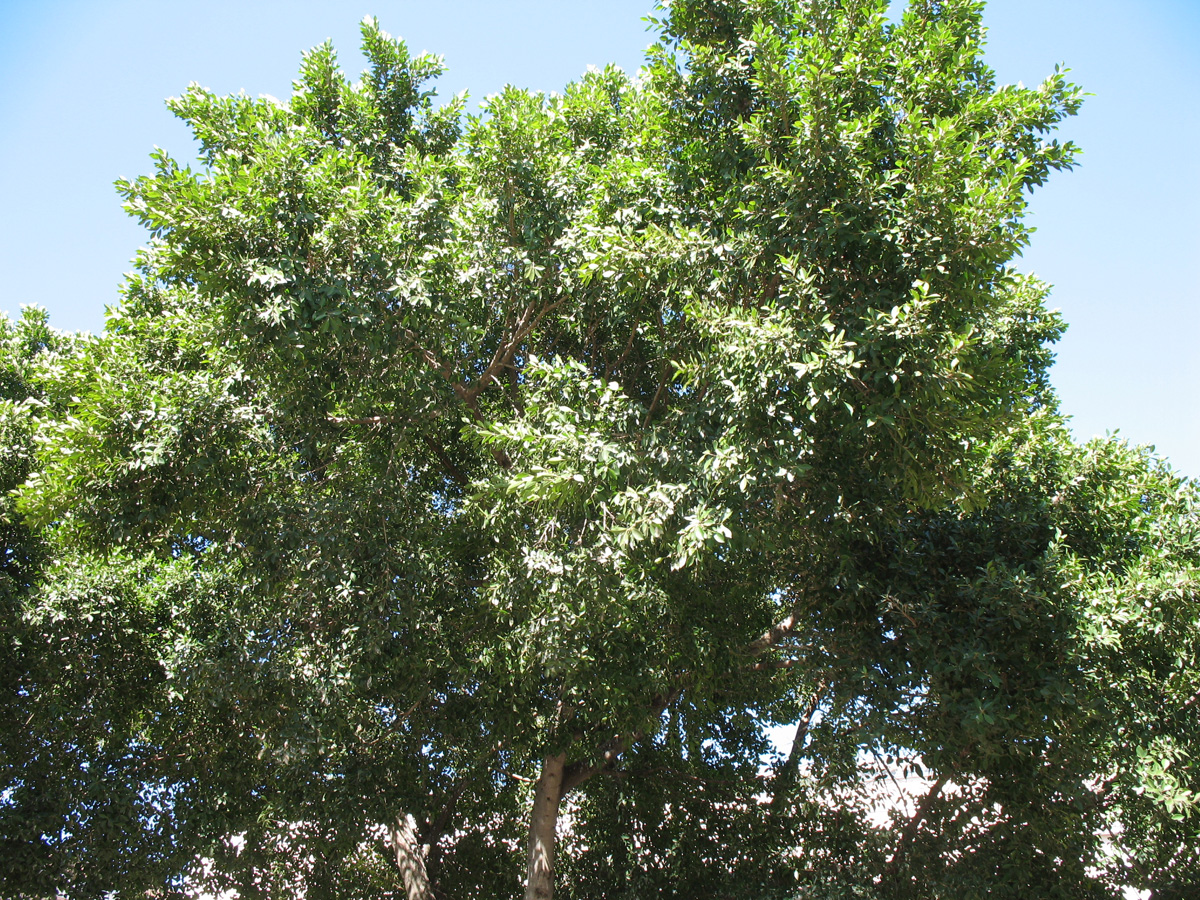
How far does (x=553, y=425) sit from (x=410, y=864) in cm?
787

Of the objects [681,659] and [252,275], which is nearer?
[252,275]

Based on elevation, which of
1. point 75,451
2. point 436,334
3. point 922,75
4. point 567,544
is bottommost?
point 567,544

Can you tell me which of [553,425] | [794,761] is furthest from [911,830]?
[553,425]

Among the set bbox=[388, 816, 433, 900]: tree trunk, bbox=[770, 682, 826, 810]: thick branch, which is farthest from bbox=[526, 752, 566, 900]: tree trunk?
bbox=[770, 682, 826, 810]: thick branch

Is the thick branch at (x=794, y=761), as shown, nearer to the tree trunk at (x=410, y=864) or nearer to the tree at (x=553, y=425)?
the tree at (x=553, y=425)

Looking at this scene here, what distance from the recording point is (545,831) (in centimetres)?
1045

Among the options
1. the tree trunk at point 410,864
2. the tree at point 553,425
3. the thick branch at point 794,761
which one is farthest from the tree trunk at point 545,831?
the thick branch at point 794,761

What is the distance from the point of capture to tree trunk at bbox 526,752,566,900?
10.1 meters

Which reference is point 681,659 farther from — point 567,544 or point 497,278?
point 497,278

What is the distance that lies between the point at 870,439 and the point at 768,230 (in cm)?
218

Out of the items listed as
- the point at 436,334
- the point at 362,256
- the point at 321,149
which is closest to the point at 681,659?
the point at 436,334

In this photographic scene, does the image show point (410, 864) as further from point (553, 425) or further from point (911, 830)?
point (553, 425)

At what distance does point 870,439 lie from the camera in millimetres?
7133

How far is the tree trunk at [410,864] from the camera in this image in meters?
11.2
